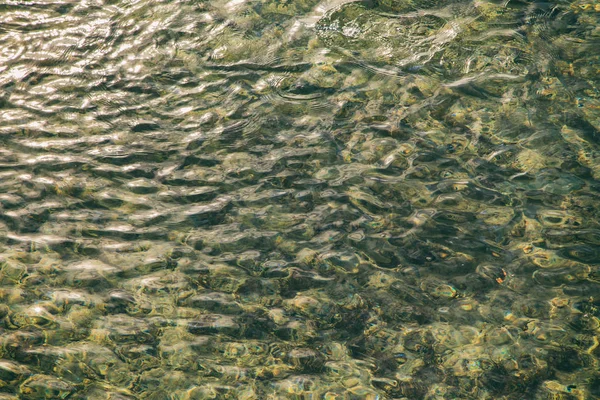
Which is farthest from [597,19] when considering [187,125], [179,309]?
[179,309]

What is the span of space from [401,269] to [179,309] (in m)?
1.08

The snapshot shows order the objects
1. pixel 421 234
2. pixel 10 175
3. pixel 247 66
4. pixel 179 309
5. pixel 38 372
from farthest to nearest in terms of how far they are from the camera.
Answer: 1. pixel 247 66
2. pixel 10 175
3. pixel 421 234
4. pixel 179 309
5. pixel 38 372

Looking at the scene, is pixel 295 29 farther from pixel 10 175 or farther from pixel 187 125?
pixel 10 175

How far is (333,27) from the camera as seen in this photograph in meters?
4.08

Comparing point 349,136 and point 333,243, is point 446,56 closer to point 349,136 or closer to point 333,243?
point 349,136

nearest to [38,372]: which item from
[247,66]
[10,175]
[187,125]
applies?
[10,175]

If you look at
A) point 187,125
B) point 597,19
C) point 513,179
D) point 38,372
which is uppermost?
point 597,19

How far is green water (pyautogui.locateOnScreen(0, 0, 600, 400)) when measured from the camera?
2.63 m

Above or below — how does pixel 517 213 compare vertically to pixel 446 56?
below

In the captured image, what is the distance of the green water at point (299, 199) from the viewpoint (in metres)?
2.63

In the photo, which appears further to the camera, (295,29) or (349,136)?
(295,29)

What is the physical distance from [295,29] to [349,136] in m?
1.03

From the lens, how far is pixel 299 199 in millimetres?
3256

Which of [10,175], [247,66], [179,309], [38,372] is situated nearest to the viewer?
[38,372]
